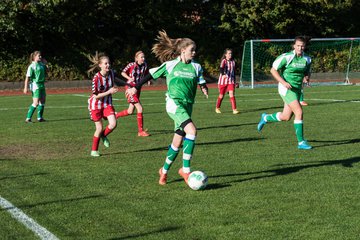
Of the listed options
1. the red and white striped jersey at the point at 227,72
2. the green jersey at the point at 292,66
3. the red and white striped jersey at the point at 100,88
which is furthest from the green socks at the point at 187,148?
the red and white striped jersey at the point at 227,72

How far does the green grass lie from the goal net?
68.7 ft

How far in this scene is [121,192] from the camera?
789 cm

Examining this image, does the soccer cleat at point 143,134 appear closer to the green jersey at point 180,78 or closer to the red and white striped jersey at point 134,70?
the red and white striped jersey at point 134,70

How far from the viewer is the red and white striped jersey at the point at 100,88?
11102mm

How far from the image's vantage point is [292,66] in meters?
11.8

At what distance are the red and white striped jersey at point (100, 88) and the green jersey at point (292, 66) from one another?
295cm

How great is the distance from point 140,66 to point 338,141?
15.6 feet

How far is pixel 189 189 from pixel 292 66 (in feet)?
15.0

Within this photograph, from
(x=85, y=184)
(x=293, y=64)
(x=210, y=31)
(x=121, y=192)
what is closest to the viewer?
(x=121, y=192)

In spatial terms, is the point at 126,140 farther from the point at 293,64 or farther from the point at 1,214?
the point at 1,214

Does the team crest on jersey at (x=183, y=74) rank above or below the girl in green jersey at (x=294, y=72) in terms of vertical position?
above

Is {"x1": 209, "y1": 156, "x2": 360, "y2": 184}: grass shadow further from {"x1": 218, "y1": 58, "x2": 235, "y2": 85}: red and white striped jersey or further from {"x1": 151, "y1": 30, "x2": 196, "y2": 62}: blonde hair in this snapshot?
{"x1": 218, "y1": 58, "x2": 235, "y2": 85}: red and white striped jersey

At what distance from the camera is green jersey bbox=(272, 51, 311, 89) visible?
11.8m

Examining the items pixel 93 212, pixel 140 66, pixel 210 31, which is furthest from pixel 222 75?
pixel 210 31
